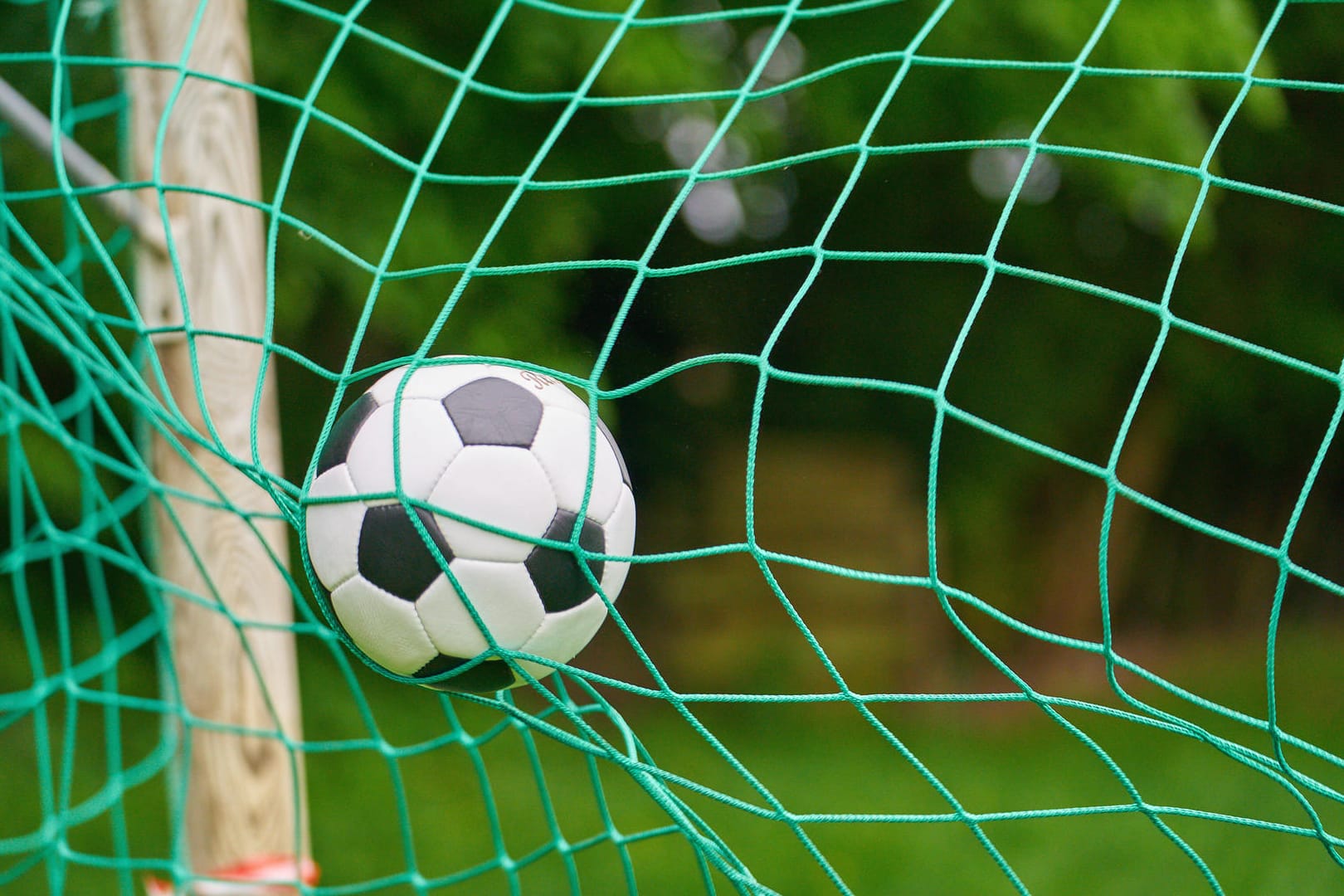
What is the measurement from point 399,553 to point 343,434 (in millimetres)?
176

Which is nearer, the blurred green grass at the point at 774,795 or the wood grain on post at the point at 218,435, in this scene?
the wood grain on post at the point at 218,435

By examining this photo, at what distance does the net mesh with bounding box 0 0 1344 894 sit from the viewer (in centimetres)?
189

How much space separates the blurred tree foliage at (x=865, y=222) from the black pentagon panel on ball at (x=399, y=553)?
10.9 inches

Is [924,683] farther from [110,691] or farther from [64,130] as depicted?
[64,130]

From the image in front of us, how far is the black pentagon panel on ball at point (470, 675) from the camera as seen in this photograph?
1.49 metres

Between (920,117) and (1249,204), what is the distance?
2485 mm

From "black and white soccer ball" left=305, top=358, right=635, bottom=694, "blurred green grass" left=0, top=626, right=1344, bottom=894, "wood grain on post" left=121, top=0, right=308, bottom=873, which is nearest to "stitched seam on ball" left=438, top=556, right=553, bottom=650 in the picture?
"black and white soccer ball" left=305, top=358, right=635, bottom=694

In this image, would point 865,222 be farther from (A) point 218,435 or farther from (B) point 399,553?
(B) point 399,553

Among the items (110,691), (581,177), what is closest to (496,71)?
(581,177)

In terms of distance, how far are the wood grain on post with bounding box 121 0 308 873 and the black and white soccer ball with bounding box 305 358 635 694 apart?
598 millimetres

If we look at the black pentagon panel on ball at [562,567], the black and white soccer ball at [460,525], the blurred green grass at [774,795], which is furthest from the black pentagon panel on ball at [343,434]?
the blurred green grass at [774,795]

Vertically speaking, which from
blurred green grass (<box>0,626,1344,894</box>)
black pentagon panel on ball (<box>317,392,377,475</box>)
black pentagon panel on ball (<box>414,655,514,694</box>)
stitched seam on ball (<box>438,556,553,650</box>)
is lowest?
blurred green grass (<box>0,626,1344,894</box>)

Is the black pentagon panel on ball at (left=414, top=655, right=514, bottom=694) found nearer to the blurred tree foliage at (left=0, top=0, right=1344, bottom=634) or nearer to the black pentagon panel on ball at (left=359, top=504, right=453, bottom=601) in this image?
the black pentagon panel on ball at (left=359, top=504, right=453, bottom=601)

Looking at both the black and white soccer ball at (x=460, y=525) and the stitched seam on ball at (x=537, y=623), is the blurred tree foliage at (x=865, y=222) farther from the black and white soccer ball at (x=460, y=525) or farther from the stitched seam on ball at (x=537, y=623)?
the stitched seam on ball at (x=537, y=623)
